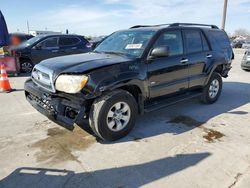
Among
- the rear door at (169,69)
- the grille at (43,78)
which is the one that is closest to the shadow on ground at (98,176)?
the grille at (43,78)

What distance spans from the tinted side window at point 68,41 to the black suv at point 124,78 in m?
6.65

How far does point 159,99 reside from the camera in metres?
4.88

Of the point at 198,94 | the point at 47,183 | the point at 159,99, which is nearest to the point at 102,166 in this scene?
the point at 47,183

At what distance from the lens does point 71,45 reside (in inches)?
469

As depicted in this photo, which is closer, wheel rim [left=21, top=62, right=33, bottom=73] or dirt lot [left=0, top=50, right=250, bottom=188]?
dirt lot [left=0, top=50, right=250, bottom=188]

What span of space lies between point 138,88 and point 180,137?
3.54ft

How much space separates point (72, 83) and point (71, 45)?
866cm

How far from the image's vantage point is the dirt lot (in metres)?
3.10

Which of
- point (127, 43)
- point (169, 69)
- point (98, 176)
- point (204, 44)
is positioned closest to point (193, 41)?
point (204, 44)

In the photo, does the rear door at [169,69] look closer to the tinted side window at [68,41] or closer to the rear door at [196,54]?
the rear door at [196,54]

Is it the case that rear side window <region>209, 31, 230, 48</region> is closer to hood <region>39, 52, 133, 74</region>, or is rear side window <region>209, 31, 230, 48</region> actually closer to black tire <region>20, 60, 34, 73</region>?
hood <region>39, 52, 133, 74</region>

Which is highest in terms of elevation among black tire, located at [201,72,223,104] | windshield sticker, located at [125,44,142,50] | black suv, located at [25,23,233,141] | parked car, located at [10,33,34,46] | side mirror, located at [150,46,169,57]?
parked car, located at [10,33,34,46]

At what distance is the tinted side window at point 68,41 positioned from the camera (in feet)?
38.3

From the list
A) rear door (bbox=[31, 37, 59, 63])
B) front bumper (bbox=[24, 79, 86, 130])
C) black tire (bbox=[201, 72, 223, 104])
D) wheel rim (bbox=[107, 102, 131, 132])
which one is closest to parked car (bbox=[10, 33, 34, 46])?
rear door (bbox=[31, 37, 59, 63])
